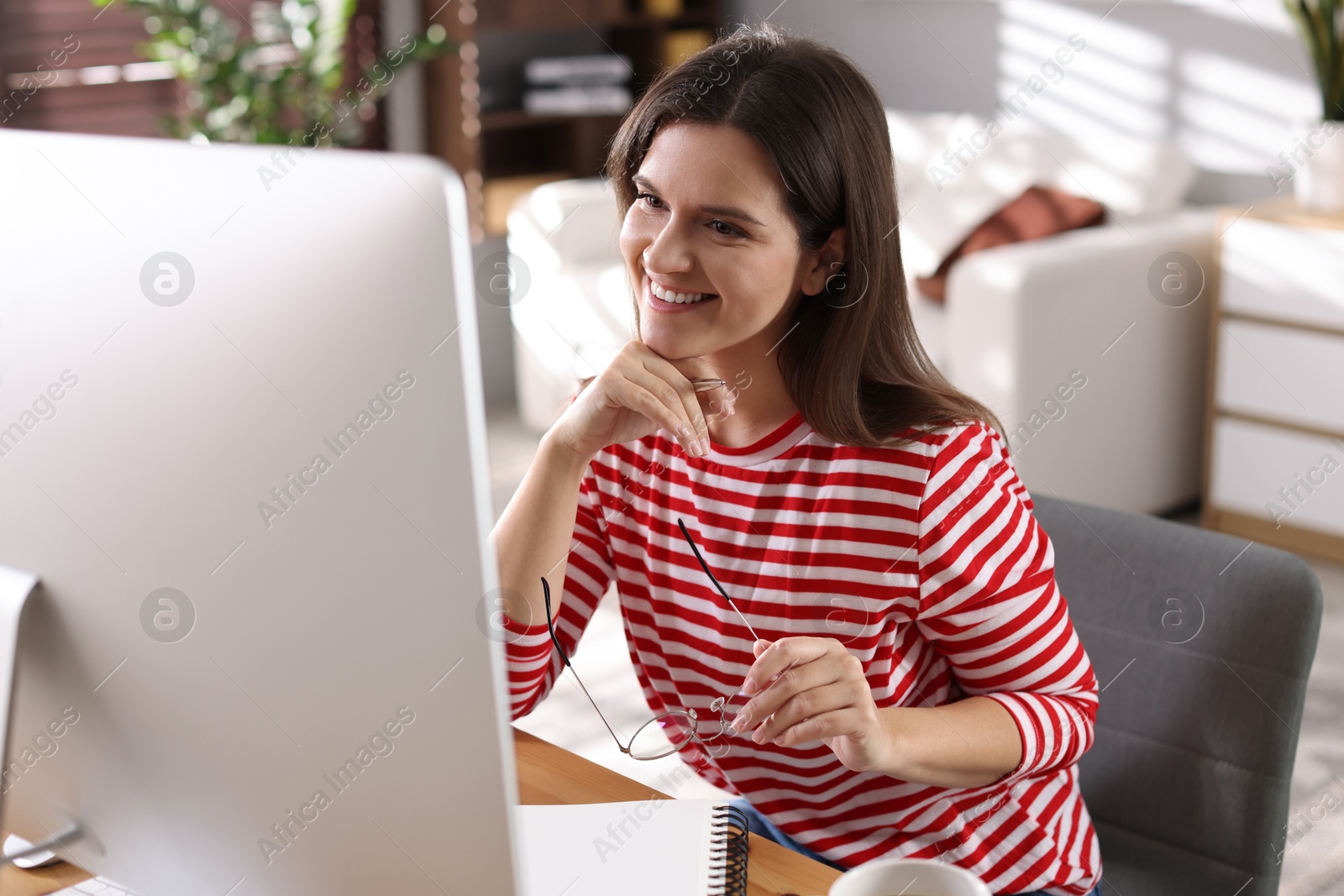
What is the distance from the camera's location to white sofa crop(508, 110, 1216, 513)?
9.20 ft

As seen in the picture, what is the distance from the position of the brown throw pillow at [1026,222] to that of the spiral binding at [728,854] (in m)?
2.47

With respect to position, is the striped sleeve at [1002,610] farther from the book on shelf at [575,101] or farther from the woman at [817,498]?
the book on shelf at [575,101]

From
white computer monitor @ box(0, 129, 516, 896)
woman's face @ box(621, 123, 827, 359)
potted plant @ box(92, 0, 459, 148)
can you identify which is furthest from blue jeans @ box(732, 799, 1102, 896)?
potted plant @ box(92, 0, 459, 148)

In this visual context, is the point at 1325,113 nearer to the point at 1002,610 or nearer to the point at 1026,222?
the point at 1026,222

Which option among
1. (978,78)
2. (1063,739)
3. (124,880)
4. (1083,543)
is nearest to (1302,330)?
(978,78)

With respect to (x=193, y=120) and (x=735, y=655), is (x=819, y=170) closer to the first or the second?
(x=735, y=655)

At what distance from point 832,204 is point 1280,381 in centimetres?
219

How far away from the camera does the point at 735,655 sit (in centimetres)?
108

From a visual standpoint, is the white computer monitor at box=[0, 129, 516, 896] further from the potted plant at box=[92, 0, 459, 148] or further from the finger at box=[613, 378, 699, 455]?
the potted plant at box=[92, 0, 459, 148]

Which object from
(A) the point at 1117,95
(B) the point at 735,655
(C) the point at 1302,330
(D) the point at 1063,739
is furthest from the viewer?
(A) the point at 1117,95

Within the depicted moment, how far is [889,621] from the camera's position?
1.03 metres

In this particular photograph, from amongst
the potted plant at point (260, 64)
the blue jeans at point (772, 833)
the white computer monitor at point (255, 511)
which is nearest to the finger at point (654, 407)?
the blue jeans at point (772, 833)

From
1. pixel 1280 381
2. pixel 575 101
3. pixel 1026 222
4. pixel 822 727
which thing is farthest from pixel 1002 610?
pixel 575 101

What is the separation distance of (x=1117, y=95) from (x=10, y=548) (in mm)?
3504
